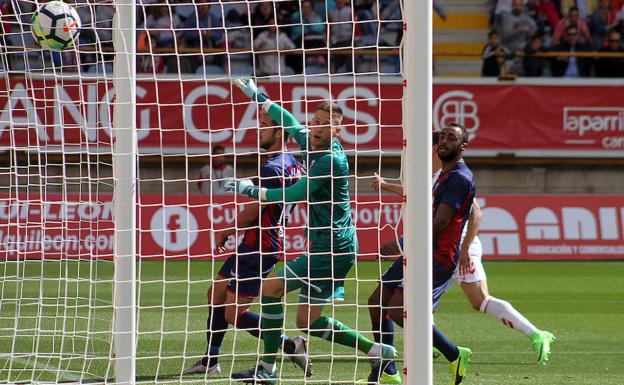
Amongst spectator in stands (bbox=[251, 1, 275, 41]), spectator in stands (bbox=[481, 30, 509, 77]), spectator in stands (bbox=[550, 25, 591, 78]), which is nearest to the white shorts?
spectator in stands (bbox=[251, 1, 275, 41])

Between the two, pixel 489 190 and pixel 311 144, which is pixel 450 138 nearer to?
pixel 311 144

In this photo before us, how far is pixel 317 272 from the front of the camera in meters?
7.82

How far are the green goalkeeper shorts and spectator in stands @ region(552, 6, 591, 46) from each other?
16.1 meters

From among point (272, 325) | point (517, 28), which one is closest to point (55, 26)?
point (272, 325)

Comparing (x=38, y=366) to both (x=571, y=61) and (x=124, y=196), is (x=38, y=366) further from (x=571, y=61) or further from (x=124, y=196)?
(x=571, y=61)

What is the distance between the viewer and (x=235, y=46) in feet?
67.6

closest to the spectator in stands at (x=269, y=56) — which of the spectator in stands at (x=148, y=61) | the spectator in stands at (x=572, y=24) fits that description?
the spectator in stands at (x=148, y=61)

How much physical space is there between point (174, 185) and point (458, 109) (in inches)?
219

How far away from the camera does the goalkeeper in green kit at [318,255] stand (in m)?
7.41

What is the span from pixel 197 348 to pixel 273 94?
1088 centimetres

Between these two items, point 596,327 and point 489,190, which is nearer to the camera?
point 596,327

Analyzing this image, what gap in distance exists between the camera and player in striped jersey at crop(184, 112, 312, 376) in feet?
26.9

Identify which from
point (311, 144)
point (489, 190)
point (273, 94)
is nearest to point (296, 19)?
point (273, 94)

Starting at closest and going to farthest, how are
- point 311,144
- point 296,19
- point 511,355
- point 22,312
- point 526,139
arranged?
1. point 311,144
2. point 511,355
3. point 22,312
4. point 296,19
5. point 526,139
